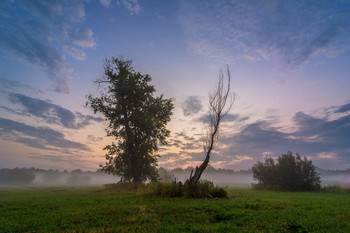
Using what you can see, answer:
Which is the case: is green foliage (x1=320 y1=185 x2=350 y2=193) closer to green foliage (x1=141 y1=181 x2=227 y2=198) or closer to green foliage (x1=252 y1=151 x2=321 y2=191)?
green foliage (x1=252 y1=151 x2=321 y2=191)

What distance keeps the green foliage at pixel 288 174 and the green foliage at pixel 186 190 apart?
942 inches

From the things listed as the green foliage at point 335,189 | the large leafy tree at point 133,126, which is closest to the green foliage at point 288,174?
the green foliage at point 335,189

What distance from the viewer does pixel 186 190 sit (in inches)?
540

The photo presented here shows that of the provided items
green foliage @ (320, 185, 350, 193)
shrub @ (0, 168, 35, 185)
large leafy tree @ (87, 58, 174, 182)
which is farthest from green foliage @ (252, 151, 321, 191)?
shrub @ (0, 168, 35, 185)

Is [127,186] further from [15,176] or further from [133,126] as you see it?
[15,176]

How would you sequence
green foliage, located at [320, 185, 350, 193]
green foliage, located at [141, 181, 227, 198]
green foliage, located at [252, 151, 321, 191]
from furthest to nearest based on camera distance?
green foliage, located at [252, 151, 321, 191], green foliage, located at [320, 185, 350, 193], green foliage, located at [141, 181, 227, 198]

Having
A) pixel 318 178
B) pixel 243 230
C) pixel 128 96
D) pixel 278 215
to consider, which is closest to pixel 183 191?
pixel 278 215

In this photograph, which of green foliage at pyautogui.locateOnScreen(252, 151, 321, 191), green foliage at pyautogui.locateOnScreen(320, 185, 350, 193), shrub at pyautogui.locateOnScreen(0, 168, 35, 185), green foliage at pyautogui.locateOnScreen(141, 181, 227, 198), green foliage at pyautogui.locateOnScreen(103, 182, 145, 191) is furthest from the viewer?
shrub at pyautogui.locateOnScreen(0, 168, 35, 185)

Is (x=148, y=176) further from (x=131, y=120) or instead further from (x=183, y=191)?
(x=183, y=191)

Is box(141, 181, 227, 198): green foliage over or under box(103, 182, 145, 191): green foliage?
over

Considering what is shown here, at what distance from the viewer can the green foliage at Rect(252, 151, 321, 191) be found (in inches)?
1191

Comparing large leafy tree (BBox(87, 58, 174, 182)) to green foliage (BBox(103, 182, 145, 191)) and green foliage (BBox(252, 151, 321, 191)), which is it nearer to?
green foliage (BBox(103, 182, 145, 191))

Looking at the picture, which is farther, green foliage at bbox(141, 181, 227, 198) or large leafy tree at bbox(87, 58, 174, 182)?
large leafy tree at bbox(87, 58, 174, 182)

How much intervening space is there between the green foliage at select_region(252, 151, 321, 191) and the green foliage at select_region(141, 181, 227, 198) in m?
23.9
